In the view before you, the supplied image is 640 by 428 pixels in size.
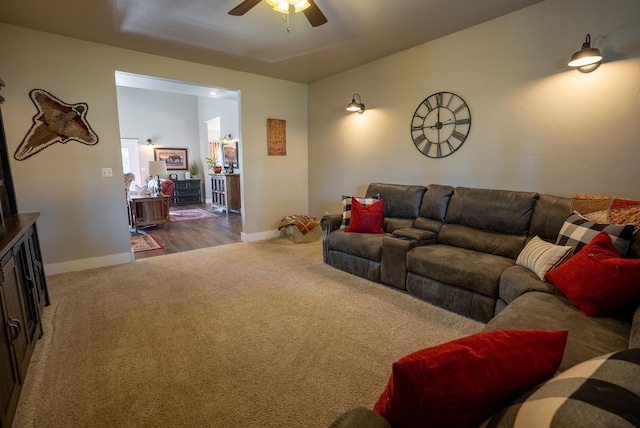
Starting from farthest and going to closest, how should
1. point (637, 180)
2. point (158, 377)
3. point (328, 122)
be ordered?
point (328, 122), point (637, 180), point (158, 377)

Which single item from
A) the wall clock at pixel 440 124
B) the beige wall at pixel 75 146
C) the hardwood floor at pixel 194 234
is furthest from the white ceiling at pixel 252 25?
the hardwood floor at pixel 194 234

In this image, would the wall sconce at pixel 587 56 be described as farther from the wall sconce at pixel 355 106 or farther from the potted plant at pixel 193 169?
the potted plant at pixel 193 169

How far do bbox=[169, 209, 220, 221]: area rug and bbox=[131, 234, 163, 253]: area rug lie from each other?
1851mm

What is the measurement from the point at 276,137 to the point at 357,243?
2.76m

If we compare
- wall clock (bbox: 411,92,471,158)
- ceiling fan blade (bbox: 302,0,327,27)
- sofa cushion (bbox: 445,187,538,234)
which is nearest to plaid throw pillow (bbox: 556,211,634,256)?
sofa cushion (bbox: 445,187,538,234)

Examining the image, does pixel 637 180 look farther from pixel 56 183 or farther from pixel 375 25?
pixel 56 183

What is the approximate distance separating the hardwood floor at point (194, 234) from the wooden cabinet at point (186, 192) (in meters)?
3.10

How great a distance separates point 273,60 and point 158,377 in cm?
398

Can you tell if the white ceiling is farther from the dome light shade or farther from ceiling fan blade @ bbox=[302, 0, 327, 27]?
the dome light shade

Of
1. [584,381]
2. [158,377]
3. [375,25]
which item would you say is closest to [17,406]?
[158,377]

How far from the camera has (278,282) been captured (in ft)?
11.3

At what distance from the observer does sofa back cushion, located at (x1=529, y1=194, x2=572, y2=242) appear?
2590 mm

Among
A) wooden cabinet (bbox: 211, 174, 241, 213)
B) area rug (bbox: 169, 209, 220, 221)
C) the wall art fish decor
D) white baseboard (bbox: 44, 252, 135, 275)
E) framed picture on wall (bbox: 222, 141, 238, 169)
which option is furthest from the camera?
framed picture on wall (bbox: 222, 141, 238, 169)

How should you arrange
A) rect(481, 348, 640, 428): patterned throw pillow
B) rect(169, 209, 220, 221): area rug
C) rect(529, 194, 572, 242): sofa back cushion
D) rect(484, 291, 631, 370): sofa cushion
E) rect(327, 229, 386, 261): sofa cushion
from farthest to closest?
rect(169, 209, 220, 221): area rug
rect(327, 229, 386, 261): sofa cushion
rect(529, 194, 572, 242): sofa back cushion
rect(484, 291, 631, 370): sofa cushion
rect(481, 348, 640, 428): patterned throw pillow
